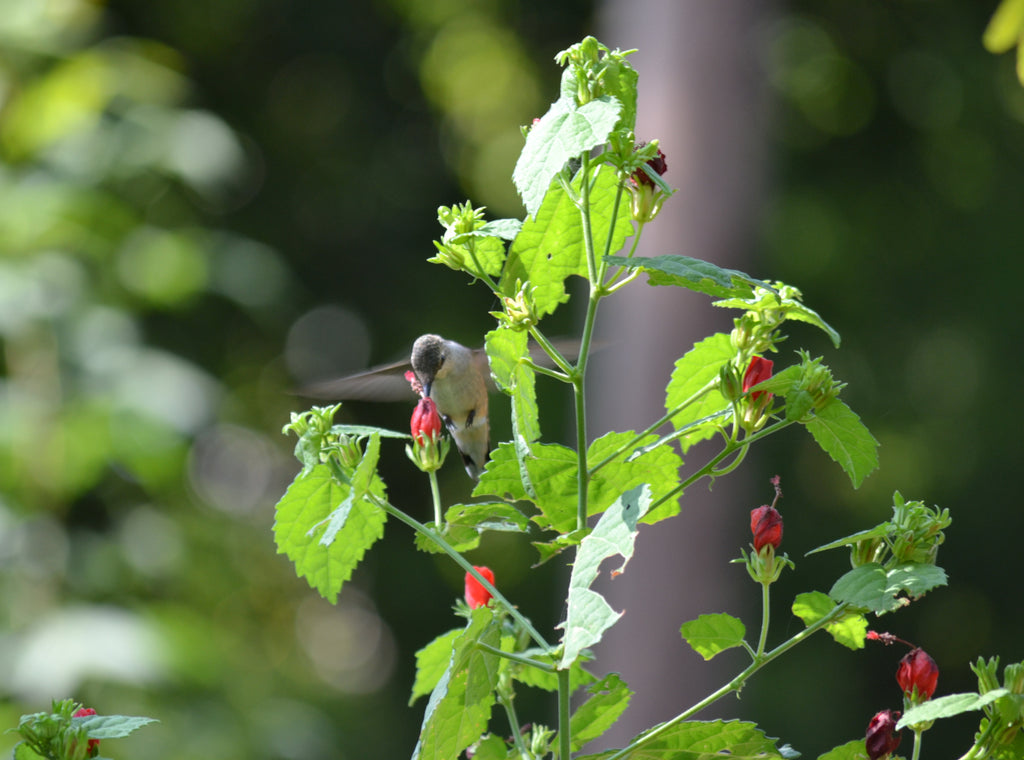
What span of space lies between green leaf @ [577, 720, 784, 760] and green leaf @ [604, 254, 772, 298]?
0.37 meters

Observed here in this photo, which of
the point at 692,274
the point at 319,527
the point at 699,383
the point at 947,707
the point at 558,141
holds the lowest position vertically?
the point at 947,707

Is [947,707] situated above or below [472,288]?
above

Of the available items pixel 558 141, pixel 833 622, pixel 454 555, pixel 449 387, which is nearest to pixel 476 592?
pixel 454 555

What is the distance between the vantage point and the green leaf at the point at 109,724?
2.84 ft

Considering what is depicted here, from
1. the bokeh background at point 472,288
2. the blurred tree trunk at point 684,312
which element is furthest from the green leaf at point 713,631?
the bokeh background at point 472,288

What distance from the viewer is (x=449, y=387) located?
5.79ft

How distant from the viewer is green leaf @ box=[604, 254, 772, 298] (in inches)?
33.3

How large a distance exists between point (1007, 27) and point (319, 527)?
2.97ft

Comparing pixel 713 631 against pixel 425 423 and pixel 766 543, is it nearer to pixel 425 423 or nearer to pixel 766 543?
pixel 766 543

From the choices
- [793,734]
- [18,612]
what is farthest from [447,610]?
[18,612]

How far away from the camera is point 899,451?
6.41m

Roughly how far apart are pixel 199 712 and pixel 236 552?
212 centimetres

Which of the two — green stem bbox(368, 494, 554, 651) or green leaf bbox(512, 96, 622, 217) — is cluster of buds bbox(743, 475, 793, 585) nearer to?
green stem bbox(368, 494, 554, 651)

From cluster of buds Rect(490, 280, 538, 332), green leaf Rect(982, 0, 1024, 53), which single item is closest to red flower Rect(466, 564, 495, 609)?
cluster of buds Rect(490, 280, 538, 332)
